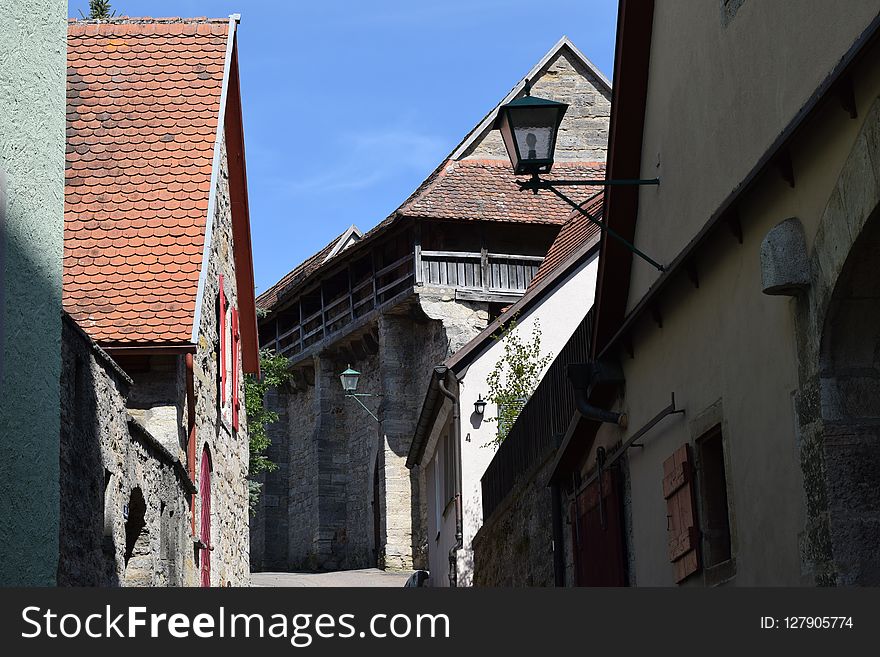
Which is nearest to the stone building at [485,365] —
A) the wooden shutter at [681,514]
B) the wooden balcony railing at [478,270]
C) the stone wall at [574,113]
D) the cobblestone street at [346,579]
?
the cobblestone street at [346,579]

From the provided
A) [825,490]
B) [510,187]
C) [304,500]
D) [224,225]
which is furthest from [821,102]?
[304,500]

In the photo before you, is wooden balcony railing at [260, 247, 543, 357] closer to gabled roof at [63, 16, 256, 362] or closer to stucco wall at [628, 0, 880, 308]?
gabled roof at [63, 16, 256, 362]

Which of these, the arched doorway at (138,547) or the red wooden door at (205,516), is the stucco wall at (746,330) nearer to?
the arched doorway at (138,547)

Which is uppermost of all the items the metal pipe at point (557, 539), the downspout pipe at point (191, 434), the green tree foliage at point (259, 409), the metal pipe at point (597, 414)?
the green tree foliage at point (259, 409)

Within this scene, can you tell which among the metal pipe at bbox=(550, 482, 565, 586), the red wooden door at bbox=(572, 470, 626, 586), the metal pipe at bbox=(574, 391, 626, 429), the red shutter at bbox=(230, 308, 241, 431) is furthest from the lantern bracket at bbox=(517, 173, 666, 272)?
the red shutter at bbox=(230, 308, 241, 431)

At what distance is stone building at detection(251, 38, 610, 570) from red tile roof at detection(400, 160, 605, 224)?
0.04m

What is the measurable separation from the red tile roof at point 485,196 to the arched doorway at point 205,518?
16.2m

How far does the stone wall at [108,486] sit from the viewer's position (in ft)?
26.0

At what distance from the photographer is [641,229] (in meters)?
8.85

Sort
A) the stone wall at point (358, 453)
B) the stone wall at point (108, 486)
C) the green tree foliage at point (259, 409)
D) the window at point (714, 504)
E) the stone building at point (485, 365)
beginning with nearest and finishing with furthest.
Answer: the window at point (714, 504) → the stone wall at point (108, 486) → the stone building at point (485, 365) → the green tree foliage at point (259, 409) → the stone wall at point (358, 453)

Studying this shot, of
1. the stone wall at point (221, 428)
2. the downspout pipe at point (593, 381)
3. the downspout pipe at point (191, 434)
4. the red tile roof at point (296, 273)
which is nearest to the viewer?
the downspout pipe at point (593, 381)

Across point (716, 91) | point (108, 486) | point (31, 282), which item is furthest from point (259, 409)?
point (31, 282)

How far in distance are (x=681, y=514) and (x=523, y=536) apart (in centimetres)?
624

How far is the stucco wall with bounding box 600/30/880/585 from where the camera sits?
5.70 meters
